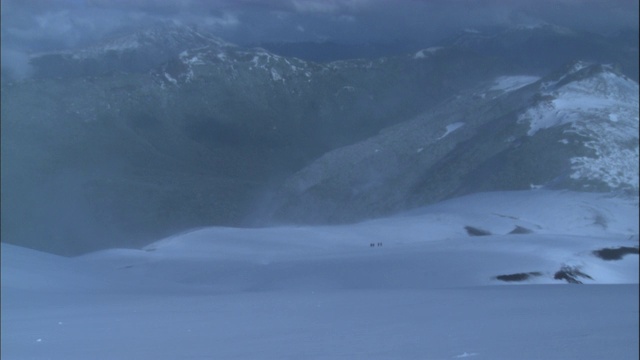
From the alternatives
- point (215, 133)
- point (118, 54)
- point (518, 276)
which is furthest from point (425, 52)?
point (215, 133)

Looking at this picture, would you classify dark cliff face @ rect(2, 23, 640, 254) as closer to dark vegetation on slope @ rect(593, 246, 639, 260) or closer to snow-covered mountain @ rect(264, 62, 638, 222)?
snow-covered mountain @ rect(264, 62, 638, 222)

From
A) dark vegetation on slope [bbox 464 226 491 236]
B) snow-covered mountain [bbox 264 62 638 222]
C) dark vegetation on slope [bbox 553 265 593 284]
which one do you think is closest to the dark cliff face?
snow-covered mountain [bbox 264 62 638 222]

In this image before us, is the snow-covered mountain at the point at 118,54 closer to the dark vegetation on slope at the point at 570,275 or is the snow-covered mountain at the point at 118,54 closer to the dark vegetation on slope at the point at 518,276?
the dark vegetation on slope at the point at 518,276

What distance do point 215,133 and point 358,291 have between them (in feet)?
47.2

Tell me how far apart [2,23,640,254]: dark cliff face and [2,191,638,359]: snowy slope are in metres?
1.99

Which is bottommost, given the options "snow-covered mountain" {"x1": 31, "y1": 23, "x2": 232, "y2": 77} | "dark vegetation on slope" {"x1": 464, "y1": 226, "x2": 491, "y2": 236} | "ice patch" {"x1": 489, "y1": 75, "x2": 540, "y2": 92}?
"dark vegetation on slope" {"x1": 464, "y1": 226, "x2": 491, "y2": 236}

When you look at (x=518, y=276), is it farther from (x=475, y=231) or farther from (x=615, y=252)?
(x=475, y=231)

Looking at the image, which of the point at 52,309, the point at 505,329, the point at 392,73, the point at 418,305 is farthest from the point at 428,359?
the point at 392,73

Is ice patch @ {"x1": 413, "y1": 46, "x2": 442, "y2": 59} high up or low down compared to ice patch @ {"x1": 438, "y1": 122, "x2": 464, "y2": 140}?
up

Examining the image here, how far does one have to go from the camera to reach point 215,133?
2005cm

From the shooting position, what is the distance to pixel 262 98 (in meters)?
20.7

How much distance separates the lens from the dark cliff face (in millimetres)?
12664

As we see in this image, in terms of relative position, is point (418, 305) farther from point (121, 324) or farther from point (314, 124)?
point (314, 124)

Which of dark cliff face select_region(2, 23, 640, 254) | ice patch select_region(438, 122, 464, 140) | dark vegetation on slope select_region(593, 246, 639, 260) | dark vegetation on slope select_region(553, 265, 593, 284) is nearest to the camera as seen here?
dark vegetation on slope select_region(553, 265, 593, 284)
